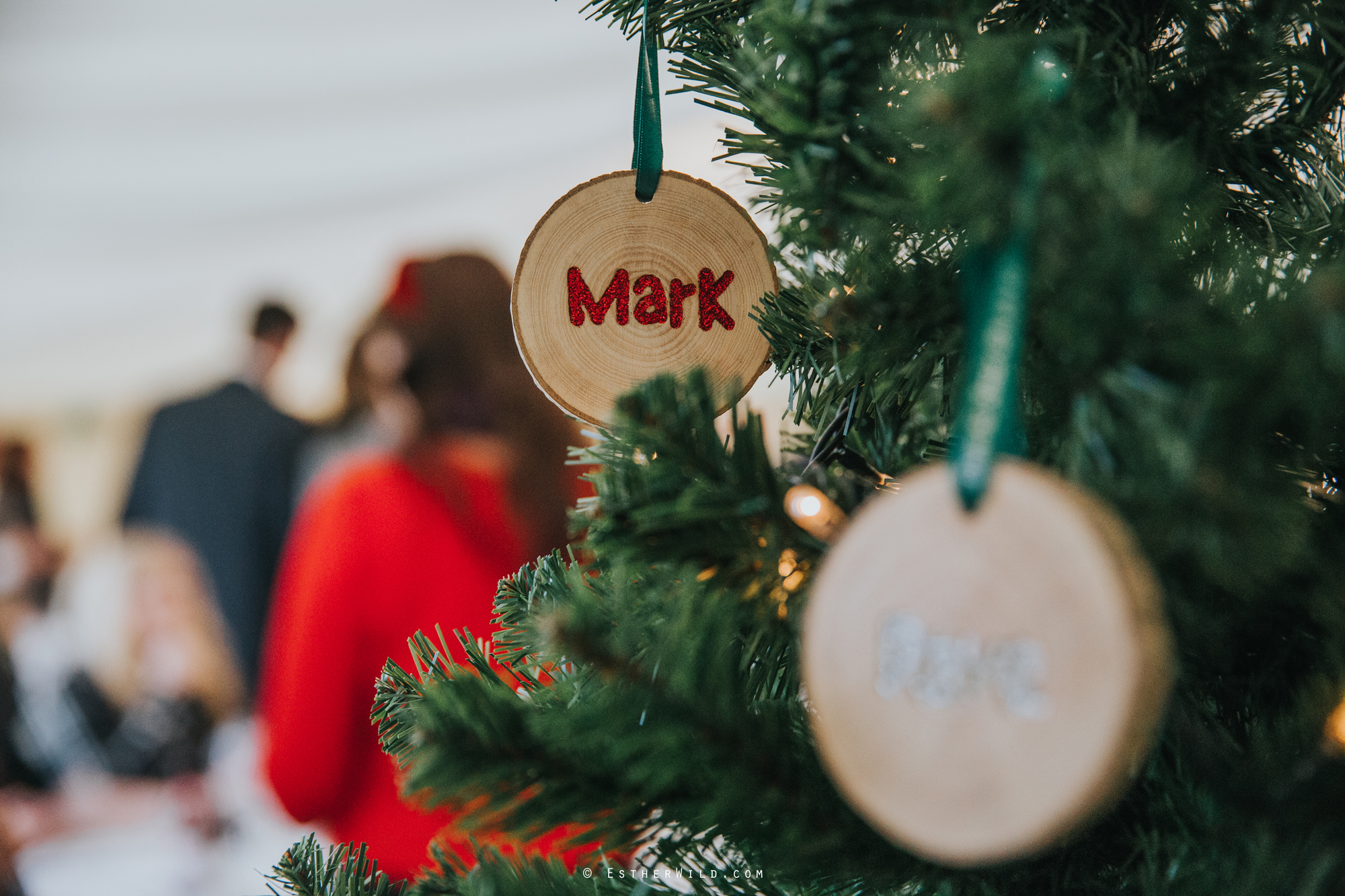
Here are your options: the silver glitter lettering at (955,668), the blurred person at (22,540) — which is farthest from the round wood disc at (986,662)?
the blurred person at (22,540)

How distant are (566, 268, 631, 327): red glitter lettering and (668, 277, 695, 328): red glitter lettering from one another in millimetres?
25

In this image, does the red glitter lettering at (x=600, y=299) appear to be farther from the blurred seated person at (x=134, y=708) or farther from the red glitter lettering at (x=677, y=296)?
the blurred seated person at (x=134, y=708)

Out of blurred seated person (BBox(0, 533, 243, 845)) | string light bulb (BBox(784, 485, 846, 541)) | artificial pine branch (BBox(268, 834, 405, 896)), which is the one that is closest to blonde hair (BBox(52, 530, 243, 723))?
blurred seated person (BBox(0, 533, 243, 845))

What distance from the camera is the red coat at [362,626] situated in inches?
43.5

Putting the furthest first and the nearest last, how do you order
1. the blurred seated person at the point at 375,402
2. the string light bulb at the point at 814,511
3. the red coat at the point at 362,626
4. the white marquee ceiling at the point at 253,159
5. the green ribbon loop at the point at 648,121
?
1. the white marquee ceiling at the point at 253,159
2. the blurred seated person at the point at 375,402
3. the red coat at the point at 362,626
4. the green ribbon loop at the point at 648,121
5. the string light bulb at the point at 814,511

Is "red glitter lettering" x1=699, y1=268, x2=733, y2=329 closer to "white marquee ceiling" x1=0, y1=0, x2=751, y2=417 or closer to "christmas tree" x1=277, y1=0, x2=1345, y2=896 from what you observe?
"christmas tree" x1=277, y1=0, x2=1345, y2=896

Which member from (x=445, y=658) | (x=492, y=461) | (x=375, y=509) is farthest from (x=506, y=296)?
(x=445, y=658)

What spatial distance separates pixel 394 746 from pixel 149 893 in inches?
61.7

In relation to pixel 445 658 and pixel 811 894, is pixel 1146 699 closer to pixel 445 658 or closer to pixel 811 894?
pixel 811 894

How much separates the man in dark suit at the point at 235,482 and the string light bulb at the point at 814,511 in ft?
5.16

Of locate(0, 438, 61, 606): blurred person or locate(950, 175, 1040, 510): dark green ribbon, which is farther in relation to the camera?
locate(0, 438, 61, 606): blurred person

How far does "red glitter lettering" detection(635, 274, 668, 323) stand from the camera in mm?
526

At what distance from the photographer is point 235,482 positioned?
168cm

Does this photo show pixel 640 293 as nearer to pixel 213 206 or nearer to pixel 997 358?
pixel 997 358
